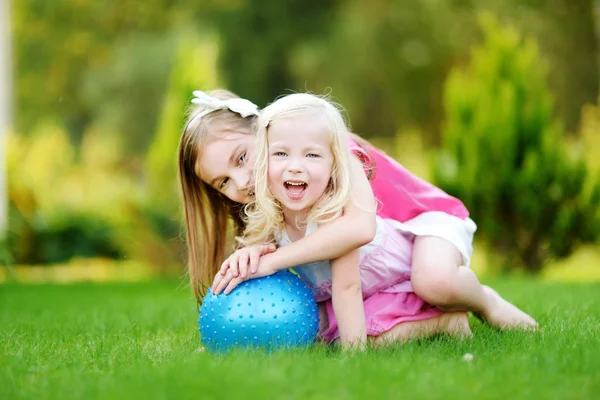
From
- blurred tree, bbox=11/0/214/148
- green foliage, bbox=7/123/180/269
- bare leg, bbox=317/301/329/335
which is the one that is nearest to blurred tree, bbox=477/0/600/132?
blurred tree, bbox=11/0/214/148

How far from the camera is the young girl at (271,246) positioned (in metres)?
3.31

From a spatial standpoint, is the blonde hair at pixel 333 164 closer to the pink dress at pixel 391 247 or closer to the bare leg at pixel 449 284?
the pink dress at pixel 391 247

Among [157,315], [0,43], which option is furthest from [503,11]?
[157,315]

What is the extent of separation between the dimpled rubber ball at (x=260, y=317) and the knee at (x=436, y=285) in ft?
1.80

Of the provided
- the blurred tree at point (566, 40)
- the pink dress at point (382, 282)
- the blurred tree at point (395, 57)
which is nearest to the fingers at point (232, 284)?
the pink dress at point (382, 282)

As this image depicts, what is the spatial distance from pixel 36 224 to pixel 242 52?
13.8 metres

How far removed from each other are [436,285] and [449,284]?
60 mm

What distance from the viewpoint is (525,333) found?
3.54 metres

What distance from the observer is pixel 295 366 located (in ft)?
8.71

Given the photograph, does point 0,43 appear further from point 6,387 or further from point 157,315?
point 6,387

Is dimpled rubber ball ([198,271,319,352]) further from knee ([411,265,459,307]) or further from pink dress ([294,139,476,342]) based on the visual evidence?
knee ([411,265,459,307])

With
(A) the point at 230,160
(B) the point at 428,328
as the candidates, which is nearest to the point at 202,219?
(A) the point at 230,160

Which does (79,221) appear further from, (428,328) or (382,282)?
(428,328)

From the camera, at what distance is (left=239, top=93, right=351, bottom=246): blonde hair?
3.34 meters
